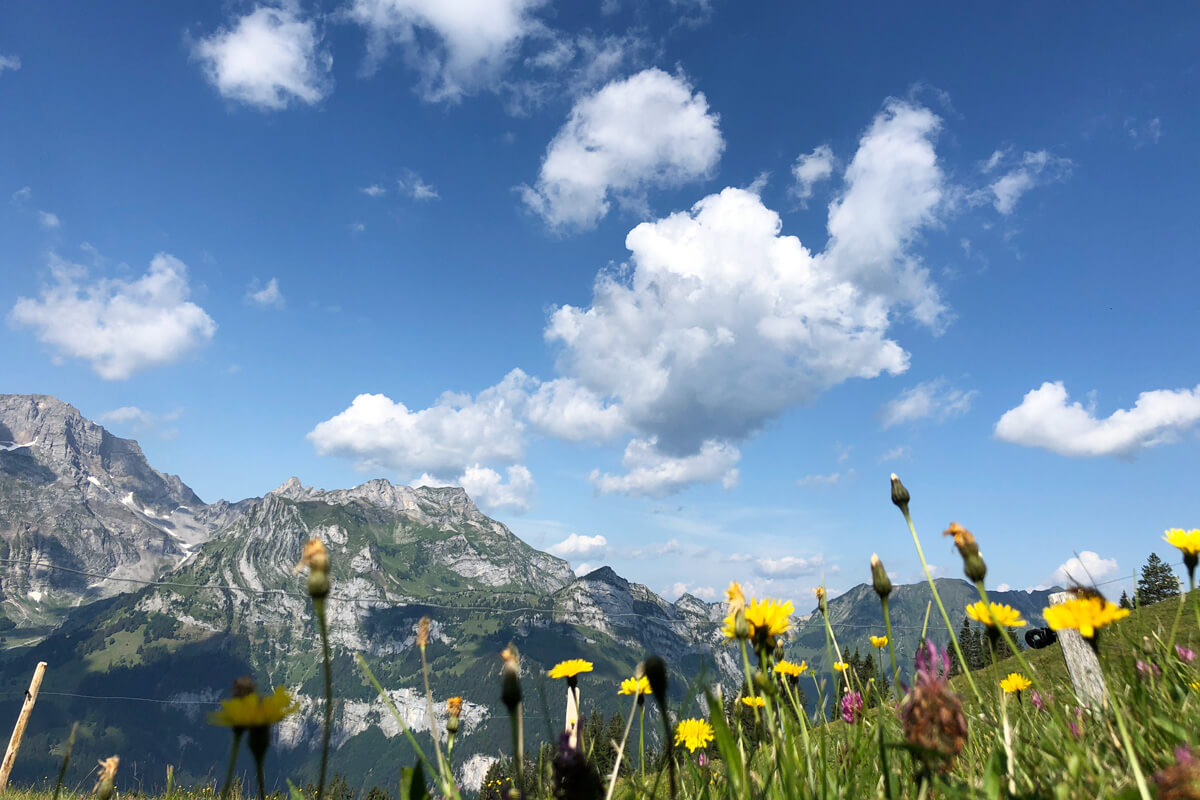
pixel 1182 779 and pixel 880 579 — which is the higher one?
pixel 880 579

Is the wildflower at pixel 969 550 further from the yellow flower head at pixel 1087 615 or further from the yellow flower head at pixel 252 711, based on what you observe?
the yellow flower head at pixel 252 711

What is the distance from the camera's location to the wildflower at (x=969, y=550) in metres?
2.68

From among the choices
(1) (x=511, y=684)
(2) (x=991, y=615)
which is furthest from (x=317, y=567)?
(2) (x=991, y=615)

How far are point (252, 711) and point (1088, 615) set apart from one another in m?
2.69

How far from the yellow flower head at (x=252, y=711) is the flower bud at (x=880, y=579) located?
2.51m

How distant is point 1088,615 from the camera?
2.20 meters

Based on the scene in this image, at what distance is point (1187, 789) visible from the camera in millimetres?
1311

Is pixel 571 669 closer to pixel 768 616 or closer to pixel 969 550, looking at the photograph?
pixel 768 616

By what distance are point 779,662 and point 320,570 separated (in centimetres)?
325

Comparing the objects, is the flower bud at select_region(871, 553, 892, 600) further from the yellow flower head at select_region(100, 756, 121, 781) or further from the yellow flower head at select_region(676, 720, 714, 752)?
the yellow flower head at select_region(100, 756, 121, 781)

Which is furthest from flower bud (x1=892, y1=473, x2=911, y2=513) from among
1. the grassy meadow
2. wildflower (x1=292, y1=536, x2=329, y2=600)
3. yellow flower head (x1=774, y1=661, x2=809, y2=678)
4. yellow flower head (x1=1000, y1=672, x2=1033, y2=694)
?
wildflower (x1=292, y1=536, x2=329, y2=600)

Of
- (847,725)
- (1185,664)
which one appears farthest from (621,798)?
(1185,664)

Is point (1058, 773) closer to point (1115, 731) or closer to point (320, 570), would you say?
point (1115, 731)

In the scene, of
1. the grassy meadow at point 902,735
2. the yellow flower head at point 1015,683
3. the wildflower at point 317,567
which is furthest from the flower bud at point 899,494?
the wildflower at point 317,567
